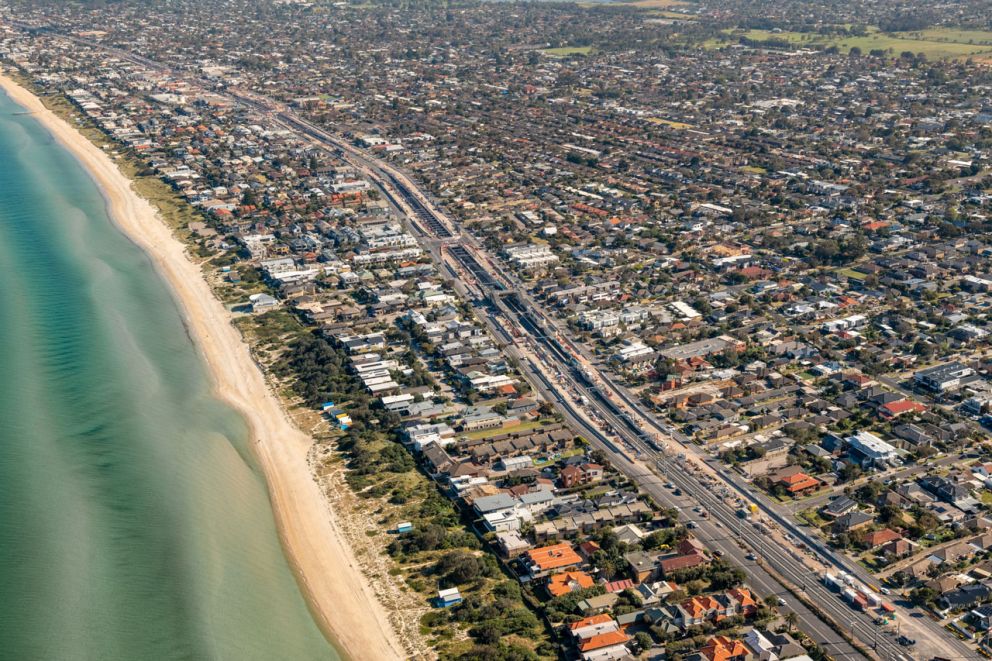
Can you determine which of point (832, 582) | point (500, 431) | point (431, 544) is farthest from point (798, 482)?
point (431, 544)

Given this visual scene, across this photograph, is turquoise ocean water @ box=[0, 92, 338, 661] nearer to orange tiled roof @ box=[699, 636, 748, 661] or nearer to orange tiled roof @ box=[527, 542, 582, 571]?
orange tiled roof @ box=[527, 542, 582, 571]

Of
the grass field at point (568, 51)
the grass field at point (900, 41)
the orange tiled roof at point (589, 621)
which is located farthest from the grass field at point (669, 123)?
the orange tiled roof at point (589, 621)

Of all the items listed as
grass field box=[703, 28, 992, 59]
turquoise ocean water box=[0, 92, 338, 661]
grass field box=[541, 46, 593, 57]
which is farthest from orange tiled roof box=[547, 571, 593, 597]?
grass field box=[541, 46, 593, 57]

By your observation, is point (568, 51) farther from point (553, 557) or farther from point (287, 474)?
point (553, 557)

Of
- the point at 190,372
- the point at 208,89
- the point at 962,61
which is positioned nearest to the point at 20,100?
the point at 208,89

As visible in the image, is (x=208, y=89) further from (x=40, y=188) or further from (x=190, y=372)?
(x=190, y=372)

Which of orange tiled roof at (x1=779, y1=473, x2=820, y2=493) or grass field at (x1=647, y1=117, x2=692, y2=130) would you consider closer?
orange tiled roof at (x1=779, y1=473, x2=820, y2=493)
